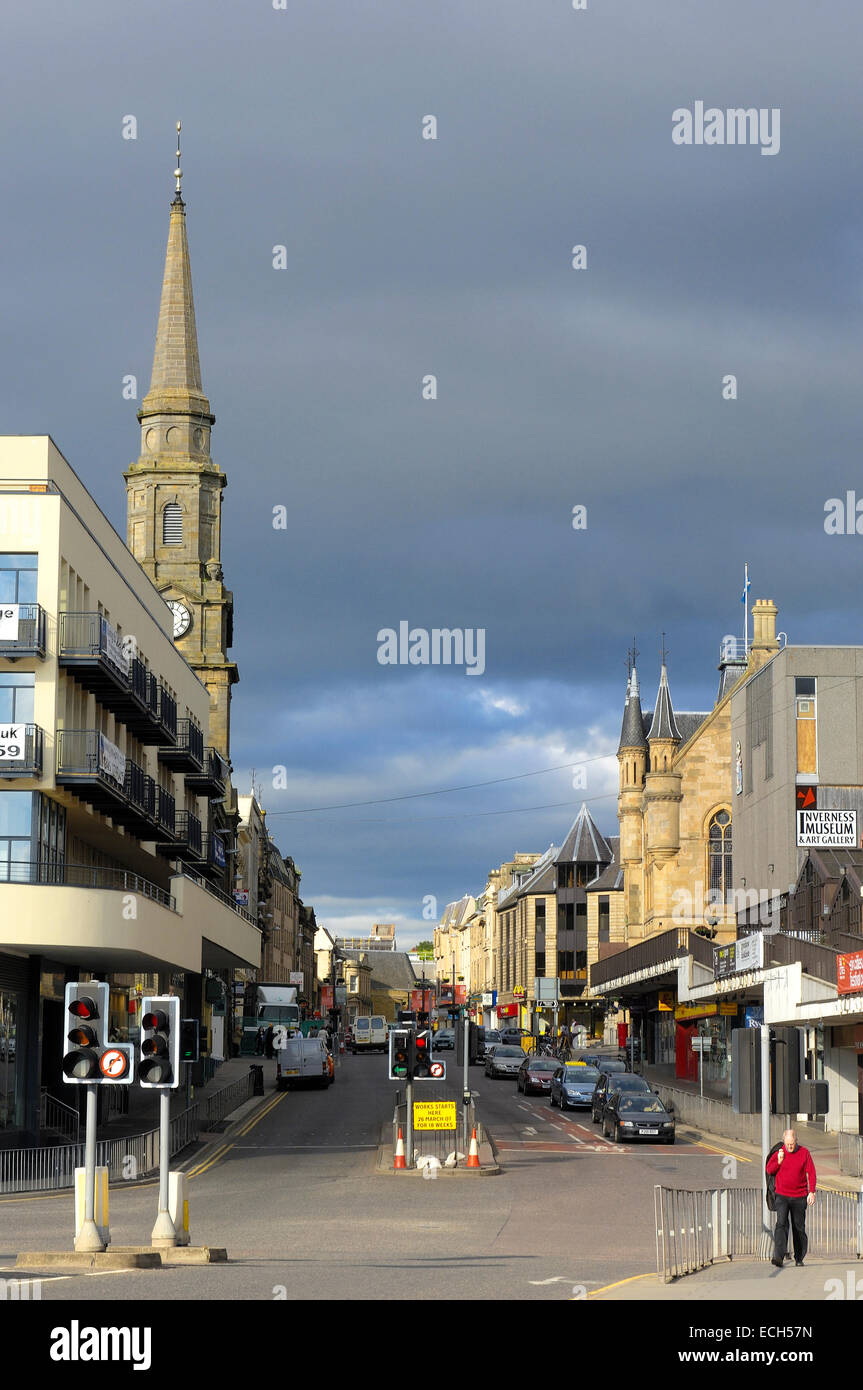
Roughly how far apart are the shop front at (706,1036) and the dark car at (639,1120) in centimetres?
1539

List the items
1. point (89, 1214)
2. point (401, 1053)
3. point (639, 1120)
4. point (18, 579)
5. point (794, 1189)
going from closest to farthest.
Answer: point (794, 1189) < point (89, 1214) < point (401, 1053) < point (18, 579) < point (639, 1120)

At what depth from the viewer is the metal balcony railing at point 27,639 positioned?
36.9m

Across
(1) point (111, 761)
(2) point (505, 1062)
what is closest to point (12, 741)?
(1) point (111, 761)

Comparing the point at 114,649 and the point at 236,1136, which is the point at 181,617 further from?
the point at 114,649

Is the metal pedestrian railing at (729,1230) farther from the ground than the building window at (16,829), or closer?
closer

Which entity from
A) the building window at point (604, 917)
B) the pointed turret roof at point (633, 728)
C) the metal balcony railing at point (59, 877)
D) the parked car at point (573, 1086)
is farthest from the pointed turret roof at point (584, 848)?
the metal balcony railing at point (59, 877)

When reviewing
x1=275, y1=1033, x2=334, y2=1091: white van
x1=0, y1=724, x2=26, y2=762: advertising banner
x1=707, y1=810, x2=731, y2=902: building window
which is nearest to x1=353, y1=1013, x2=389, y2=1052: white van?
x1=707, y1=810, x2=731, y2=902: building window

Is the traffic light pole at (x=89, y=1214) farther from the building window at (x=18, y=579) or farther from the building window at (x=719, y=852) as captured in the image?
the building window at (x=719, y=852)

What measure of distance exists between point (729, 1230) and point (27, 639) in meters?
22.5

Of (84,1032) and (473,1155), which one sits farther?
(473,1155)

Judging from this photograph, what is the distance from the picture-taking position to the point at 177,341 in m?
95.8

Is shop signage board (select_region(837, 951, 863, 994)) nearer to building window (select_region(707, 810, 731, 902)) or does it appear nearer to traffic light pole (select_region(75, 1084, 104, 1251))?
traffic light pole (select_region(75, 1084, 104, 1251))

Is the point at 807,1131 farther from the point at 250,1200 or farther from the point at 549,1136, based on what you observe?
the point at 250,1200

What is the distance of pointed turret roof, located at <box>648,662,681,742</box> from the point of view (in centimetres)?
9356
